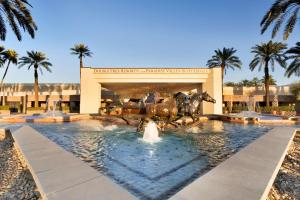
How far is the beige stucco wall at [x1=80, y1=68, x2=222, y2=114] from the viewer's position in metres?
34.2

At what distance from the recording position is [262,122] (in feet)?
63.8

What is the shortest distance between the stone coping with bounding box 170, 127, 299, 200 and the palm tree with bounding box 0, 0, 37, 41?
15.2 m

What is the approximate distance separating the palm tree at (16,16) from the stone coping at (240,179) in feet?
50.0

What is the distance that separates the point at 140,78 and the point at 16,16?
68.9ft

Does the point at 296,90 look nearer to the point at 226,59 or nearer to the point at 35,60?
the point at 226,59

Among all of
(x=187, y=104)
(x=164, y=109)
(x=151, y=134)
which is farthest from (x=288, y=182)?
(x=187, y=104)

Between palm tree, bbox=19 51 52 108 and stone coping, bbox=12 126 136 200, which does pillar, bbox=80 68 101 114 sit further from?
stone coping, bbox=12 126 136 200

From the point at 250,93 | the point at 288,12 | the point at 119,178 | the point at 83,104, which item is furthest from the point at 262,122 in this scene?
the point at 250,93

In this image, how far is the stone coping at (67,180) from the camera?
12.0 ft

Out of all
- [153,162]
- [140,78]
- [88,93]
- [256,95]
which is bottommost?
[153,162]

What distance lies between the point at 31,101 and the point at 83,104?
22.8 metres

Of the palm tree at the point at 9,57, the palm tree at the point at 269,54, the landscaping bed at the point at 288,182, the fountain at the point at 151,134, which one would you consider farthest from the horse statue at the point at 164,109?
the palm tree at the point at 9,57

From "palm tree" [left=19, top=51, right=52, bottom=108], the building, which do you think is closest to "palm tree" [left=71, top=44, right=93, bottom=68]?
"palm tree" [left=19, top=51, right=52, bottom=108]

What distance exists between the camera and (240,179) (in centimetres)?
444
